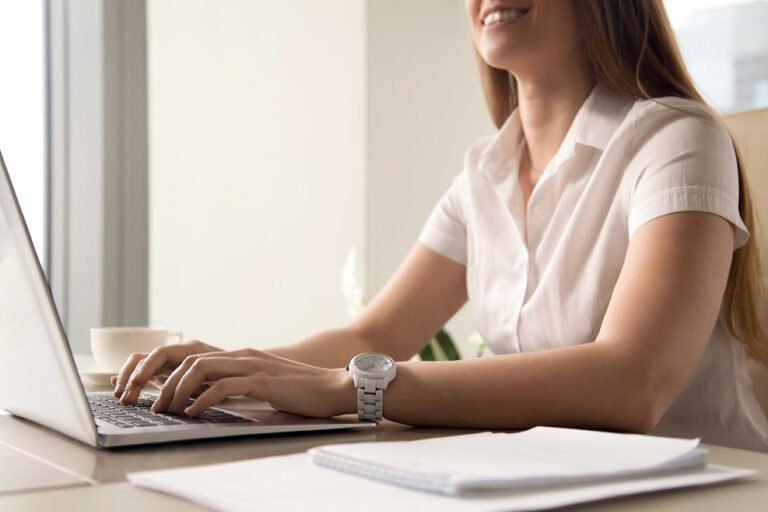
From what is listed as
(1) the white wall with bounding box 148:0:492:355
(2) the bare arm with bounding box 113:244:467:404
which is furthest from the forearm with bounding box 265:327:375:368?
(1) the white wall with bounding box 148:0:492:355

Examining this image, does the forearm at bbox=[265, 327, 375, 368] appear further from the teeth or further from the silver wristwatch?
the teeth

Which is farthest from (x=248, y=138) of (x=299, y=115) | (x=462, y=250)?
(x=462, y=250)

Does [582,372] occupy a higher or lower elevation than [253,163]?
lower

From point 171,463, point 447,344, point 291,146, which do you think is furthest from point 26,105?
point 171,463

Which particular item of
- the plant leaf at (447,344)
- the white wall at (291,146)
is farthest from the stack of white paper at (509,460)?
the white wall at (291,146)

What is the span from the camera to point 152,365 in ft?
2.93

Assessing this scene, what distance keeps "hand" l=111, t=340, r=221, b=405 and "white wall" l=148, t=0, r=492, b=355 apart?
1395 mm

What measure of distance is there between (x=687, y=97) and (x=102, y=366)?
0.89 meters

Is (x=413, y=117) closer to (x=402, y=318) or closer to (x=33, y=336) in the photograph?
(x=402, y=318)

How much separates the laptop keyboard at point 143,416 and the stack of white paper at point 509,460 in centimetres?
21

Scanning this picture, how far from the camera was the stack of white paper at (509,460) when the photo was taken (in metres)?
0.49

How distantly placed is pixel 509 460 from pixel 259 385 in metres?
0.30

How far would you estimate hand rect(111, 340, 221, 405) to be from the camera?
34.3 inches

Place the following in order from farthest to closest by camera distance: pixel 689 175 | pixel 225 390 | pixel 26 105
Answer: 1. pixel 26 105
2. pixel 689 175
3. pixel 225 390
